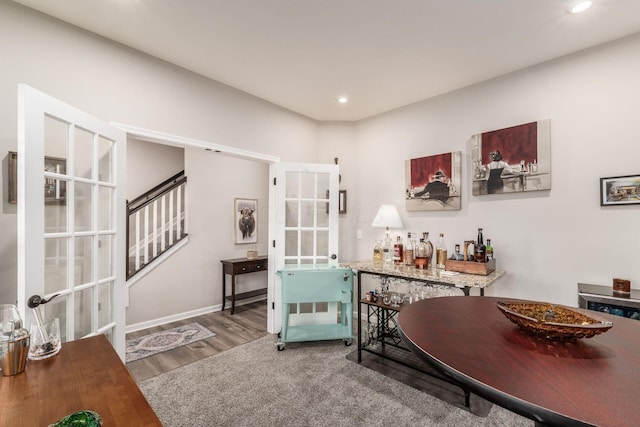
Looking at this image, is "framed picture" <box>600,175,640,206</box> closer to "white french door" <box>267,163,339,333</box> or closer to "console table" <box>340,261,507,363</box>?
"console table" <box>340,261,507,363</box>

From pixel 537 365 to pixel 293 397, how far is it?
6.25 ft

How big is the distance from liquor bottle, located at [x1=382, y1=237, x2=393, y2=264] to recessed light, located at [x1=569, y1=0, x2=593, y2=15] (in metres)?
2.48

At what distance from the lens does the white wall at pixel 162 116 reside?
6.18 feet

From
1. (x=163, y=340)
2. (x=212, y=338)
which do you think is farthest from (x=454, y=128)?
(x=163, y=340)

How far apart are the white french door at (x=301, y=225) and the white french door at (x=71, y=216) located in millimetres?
1596

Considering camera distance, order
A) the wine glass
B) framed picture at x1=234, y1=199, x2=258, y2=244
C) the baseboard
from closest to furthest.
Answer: the wine glass, the baseboard, framed picture at x1=234, y1=199, x2=258, y2=244

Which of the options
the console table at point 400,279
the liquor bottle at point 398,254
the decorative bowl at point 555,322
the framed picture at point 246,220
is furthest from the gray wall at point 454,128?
the decorative bowl at point 555,322

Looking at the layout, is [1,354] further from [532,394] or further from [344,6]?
[344,6]

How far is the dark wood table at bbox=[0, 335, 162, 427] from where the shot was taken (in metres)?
0.85

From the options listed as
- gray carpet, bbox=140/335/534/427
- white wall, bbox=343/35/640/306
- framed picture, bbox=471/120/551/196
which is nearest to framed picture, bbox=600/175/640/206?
white wall, bbox=343/35/640/306

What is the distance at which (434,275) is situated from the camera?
2451 millimetres

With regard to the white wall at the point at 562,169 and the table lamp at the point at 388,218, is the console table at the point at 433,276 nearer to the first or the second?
the white wall at the point at 562,169

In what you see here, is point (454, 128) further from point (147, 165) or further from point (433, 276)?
point (147, 165)

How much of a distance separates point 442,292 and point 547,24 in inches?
93.8
